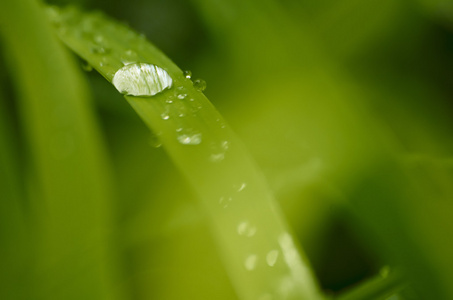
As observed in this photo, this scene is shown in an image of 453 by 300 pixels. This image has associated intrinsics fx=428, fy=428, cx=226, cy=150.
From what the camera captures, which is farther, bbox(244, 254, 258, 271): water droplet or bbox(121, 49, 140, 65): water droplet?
bbox(121, 49, 140, 65): water droplet

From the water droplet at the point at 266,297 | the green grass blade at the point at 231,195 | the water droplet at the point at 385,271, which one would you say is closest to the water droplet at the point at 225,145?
the green grass blade at the point at 231,195

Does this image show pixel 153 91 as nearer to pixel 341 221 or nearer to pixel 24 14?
pixel 24 14

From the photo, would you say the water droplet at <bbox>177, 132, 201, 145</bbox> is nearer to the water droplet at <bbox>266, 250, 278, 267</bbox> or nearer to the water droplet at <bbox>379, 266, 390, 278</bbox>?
the water droplet at <bbox>266, 250, 278, 267</bbox>

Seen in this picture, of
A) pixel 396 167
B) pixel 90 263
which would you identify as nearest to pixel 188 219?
pixel 90 263

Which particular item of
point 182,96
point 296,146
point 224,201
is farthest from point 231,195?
point 296,146

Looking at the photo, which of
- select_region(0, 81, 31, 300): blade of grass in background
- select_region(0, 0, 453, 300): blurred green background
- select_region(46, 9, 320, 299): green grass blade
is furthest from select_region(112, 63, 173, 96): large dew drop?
select_region(0, 81, 31, 300): blade of grass in background

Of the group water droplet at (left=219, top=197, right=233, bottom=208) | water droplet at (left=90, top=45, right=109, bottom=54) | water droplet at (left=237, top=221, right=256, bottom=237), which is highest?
water droplet at (left=90, top=45, right=109, bottom=54)

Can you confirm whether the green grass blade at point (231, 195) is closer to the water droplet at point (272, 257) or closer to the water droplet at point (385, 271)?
the water droplet at point (272, 257)
